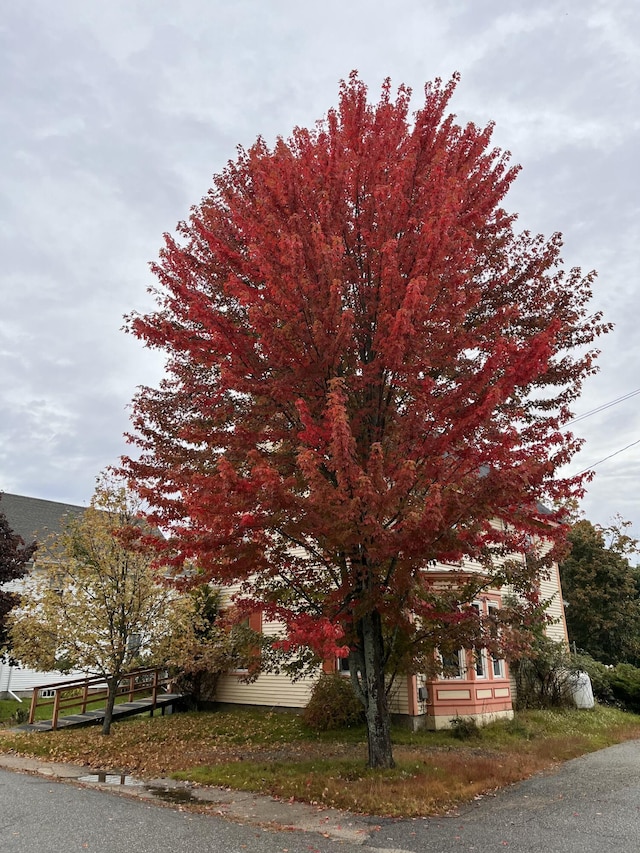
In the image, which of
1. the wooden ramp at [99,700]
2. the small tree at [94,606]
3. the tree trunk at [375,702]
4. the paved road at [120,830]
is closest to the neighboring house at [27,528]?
the wooden ramp at [99,700]

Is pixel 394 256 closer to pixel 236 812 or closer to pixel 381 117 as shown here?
pixel 381 117

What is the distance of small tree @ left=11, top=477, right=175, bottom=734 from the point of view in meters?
13.4

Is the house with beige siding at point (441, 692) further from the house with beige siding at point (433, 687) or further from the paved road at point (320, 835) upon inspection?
the paved road at point (320, 835)

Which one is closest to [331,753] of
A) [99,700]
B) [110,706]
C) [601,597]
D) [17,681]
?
[110,706]

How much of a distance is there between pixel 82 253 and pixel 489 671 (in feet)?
51.6

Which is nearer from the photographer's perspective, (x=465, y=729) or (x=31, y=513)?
(x=465, y=729)

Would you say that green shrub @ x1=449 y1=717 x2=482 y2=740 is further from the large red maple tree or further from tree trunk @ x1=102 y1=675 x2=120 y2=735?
tree trunk @ x1=102 y1=675 x2=120 y2=735

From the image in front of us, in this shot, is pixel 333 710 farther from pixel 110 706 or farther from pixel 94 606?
pixel 94 606

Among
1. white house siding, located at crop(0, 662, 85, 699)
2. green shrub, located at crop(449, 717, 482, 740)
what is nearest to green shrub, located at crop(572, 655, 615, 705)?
green shrub, located at crop(449, 717, 482, 740)

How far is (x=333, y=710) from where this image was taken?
1452cm

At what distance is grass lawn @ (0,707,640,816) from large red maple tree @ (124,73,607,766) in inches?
46.0

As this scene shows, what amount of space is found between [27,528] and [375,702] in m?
23.1

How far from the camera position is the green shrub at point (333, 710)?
1450 cm

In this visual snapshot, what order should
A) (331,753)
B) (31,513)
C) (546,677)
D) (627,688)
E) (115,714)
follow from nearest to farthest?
(331,753) < (115,714) < (546,677) < (627,688) < (31,513)
